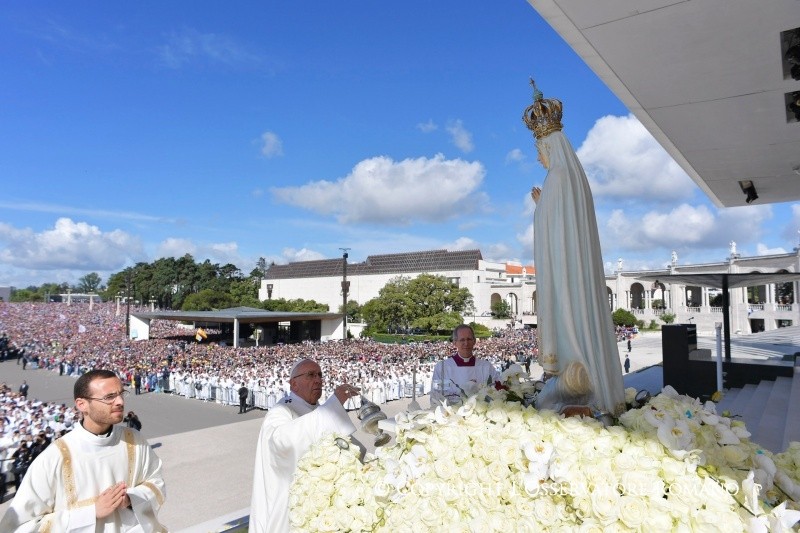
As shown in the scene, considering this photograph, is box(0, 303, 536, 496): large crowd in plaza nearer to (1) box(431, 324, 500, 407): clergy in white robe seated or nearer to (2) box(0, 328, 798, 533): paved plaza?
(2) box(0, 328, 798, 533): paved plaza

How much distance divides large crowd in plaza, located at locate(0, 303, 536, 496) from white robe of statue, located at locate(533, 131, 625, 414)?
260 inches

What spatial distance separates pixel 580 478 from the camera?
1.84 m

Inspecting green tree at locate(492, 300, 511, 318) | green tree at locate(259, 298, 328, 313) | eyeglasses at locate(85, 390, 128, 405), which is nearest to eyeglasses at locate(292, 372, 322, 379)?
eyeglasses at locate(85, 390, 128, 405)

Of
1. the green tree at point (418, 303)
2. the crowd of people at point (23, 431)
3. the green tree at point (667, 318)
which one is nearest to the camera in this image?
the crowd of people at point (23, 431)

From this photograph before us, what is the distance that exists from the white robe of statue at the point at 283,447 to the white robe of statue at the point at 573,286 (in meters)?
1.39

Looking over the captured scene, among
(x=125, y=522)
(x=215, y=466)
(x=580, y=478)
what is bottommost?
(x=215, y=466)

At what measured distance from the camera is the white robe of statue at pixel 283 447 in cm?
284

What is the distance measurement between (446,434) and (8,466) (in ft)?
36.9

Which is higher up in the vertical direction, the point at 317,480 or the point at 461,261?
the point at 461,261

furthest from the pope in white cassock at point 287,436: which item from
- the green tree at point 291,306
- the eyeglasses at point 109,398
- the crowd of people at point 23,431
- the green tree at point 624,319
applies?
the green tree at point 291,306

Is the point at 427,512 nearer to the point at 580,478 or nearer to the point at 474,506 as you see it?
the point at 474,506

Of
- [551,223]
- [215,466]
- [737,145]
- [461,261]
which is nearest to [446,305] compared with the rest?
[461,261]

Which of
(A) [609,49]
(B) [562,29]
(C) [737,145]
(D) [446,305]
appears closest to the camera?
(B) [562,29]

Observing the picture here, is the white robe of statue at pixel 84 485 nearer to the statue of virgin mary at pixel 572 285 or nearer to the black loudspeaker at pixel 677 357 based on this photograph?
the statue of virgin mary at pixel 572 285
